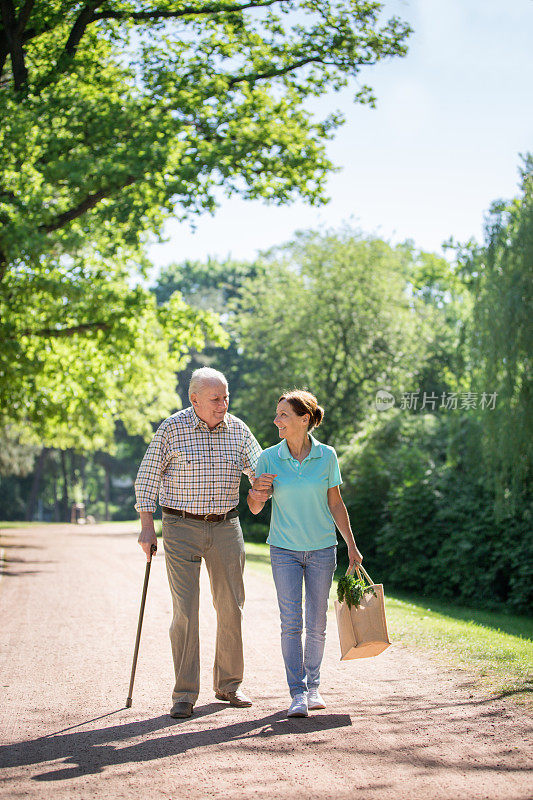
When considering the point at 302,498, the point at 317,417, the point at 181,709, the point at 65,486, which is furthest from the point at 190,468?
the point at 65,486

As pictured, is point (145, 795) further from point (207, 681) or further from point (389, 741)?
point (207, 681)

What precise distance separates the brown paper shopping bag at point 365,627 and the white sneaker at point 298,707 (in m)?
0.40

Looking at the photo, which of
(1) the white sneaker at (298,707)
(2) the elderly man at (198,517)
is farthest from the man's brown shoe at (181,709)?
(1) the white sneaker at (298,707)

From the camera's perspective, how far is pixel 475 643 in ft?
29.8

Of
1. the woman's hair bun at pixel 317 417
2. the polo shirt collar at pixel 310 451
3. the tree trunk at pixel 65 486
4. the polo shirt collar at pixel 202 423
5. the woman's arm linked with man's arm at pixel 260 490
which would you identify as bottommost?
the tree trunk at pixel 65 486

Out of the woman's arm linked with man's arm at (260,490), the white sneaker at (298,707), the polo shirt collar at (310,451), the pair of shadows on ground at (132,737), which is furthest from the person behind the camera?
the polo shirt collar at (310,451)

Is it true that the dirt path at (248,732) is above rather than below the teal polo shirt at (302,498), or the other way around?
below

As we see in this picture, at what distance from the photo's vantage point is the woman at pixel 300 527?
598cm

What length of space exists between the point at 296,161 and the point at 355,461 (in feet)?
28.2

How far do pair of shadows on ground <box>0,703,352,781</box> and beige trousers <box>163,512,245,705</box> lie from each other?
375mm

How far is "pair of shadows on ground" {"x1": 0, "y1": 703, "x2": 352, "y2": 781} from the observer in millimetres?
4887

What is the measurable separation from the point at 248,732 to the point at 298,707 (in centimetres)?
45

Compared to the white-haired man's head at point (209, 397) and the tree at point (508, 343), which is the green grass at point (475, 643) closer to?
the white-haired man's head at point (209, 397)

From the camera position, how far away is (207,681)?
7.13m
